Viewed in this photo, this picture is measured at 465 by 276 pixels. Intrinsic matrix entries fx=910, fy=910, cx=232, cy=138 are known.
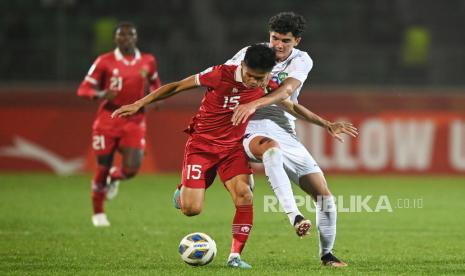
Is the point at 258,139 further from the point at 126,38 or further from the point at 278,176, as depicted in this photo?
the point at 126,38

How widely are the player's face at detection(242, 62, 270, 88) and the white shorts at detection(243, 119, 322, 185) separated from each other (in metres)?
0.62

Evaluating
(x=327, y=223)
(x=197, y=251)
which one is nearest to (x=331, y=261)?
(x=327, y=223)

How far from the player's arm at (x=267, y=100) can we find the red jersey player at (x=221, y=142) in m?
0.15

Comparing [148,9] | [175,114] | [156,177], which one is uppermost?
[148,9]

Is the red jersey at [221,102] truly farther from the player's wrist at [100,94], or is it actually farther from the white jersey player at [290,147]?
the player's wrist at [100,94]

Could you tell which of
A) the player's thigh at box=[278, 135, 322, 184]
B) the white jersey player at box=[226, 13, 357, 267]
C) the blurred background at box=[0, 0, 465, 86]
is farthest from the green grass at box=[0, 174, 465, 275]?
the blurred background at box=[0, 0, 465, 86]

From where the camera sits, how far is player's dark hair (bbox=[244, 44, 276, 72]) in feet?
22.7

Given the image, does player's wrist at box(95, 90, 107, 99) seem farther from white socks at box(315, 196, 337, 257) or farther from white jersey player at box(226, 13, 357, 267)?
white socks at box(315, 196, 337, 257)

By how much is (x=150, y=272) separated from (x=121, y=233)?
116 inches

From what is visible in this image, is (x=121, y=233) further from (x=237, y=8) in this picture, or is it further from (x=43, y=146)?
(x=237, y=8)

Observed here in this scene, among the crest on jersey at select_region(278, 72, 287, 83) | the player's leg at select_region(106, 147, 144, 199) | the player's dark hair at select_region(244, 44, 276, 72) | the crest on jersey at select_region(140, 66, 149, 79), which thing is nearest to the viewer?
the player's dark hair at select_region(244, 44, 276, 72)

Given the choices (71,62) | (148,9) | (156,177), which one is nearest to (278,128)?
(156,177)

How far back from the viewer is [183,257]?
24.1 feet

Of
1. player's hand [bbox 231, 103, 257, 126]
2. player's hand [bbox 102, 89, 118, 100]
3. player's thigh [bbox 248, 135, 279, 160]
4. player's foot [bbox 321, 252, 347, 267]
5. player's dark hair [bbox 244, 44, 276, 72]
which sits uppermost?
player's dark hair [bbox 244, 44, 276, 72]
